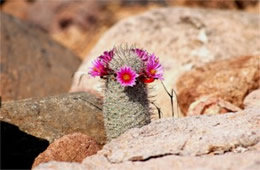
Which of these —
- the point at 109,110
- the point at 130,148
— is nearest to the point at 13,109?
the point at 109,110

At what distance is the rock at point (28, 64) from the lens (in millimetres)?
7730

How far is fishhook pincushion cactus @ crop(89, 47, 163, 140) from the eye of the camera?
4734 millimetres

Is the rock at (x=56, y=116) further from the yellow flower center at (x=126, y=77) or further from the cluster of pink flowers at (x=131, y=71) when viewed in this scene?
the yellow flower center at (x=126, y=77)

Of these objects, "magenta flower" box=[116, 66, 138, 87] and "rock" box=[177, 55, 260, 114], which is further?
"rock" box=[177, 55, 260, 114]

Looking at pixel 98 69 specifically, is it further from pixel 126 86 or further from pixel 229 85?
pixel 229 85

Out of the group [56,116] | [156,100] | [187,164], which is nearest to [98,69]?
[56,116]

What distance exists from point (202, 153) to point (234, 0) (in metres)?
9.34

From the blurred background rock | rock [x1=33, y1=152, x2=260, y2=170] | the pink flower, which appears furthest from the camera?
the blurred background rock

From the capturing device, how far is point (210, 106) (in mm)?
6047

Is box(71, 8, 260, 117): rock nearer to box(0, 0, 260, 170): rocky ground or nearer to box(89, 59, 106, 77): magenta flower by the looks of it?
box(0, 0, 260, 170): rocky ground

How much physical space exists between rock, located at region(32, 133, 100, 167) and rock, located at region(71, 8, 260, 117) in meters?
2.69

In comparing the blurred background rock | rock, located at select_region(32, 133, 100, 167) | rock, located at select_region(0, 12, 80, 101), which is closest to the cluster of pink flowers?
rock, located at select_region(32, 133, 100, 167)

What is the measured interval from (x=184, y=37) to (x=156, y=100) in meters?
1.64

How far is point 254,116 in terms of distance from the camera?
4531 millimetres
